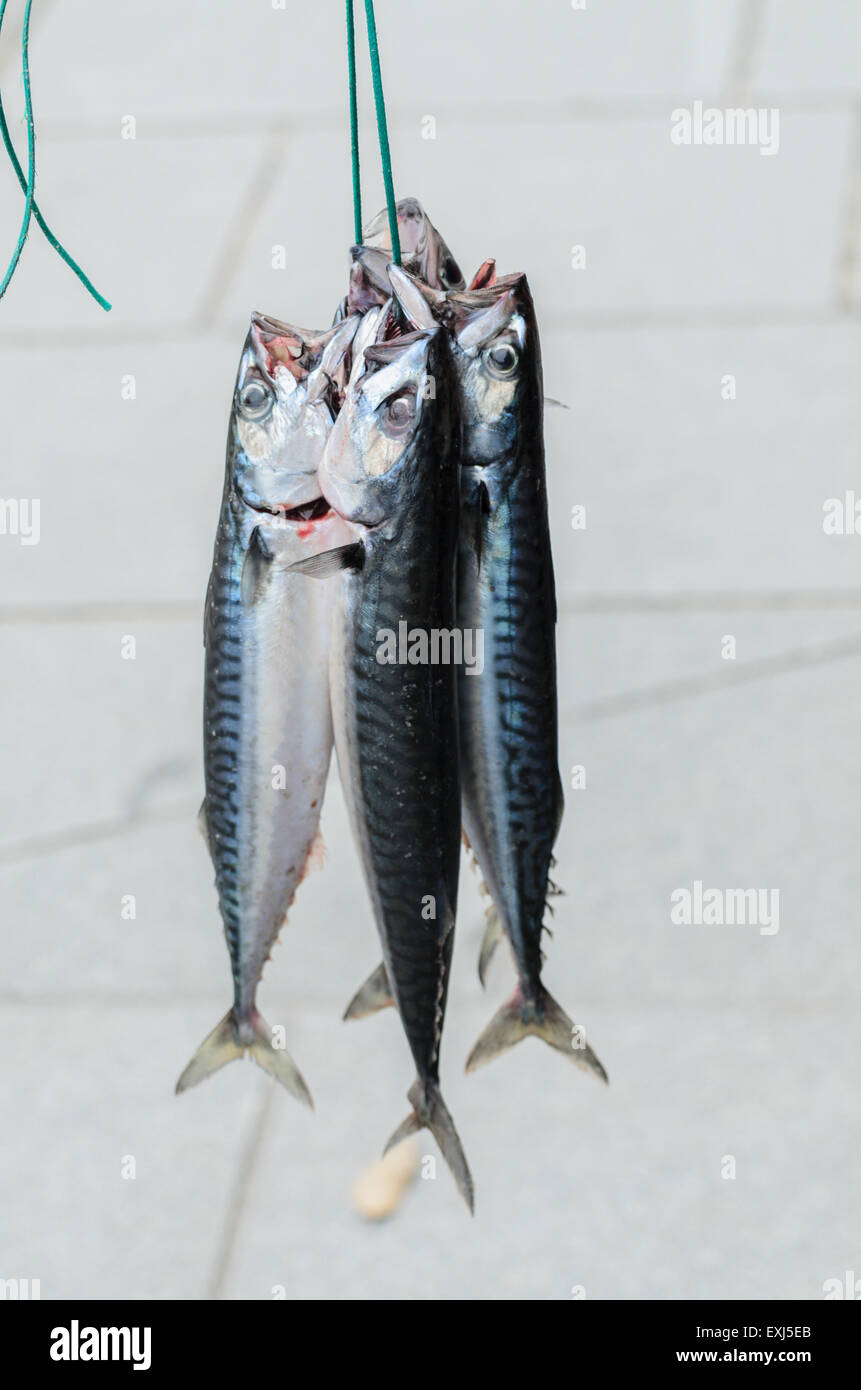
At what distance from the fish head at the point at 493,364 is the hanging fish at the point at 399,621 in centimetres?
9

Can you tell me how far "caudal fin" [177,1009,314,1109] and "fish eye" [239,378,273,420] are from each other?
1.17 metres

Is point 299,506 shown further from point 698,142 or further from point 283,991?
point 698,142

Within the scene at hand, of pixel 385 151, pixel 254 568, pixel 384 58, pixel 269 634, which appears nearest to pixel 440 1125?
pixel 269 634

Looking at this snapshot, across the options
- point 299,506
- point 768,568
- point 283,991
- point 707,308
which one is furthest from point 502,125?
point 299,506

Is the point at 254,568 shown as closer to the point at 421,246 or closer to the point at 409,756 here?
the point at 409,756

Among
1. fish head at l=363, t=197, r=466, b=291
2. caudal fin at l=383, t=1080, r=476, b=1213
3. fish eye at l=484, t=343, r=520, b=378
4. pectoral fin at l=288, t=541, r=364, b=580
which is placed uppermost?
fish head at l=363, t=197, r=466, b=291

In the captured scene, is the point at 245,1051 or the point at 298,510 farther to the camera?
the point at 245,1051

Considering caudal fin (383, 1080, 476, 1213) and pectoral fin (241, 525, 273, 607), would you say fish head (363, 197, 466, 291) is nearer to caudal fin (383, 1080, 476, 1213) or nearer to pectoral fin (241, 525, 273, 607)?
pectoral fin (241, 525, 273, 607)

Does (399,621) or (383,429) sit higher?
(383,429)

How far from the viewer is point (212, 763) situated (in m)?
2.72

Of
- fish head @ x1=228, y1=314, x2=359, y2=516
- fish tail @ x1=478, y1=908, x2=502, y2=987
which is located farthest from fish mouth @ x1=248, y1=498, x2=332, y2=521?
fish tail @ x1=478, y1=908, x2=502, y2=987

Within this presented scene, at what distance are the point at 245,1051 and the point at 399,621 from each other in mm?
1066

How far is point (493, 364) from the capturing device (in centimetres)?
248

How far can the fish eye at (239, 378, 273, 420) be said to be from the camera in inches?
98.0
